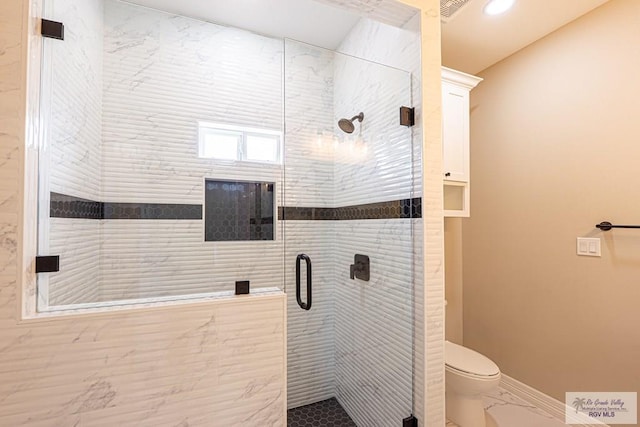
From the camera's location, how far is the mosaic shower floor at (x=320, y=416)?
5.77 feet

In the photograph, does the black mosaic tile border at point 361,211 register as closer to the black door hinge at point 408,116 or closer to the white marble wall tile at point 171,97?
the white marble wall tile at point 171,97

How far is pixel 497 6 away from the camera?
68.4 inches

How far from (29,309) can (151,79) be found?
4.71 ft

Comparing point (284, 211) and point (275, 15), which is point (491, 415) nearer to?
point (284, 211)

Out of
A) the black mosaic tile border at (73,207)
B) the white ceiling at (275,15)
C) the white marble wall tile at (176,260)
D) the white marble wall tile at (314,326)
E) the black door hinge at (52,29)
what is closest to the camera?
the black door hinge at (52,29)

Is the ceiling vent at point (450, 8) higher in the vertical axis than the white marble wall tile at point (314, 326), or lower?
higher

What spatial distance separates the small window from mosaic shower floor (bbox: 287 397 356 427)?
1.63 meters

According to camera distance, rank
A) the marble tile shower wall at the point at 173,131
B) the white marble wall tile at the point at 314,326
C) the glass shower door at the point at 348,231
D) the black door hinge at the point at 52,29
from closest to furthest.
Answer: the black door hinge at the point at 52,29, the marble tile shower wall at the point at 173,131, the glass shower door at the point at 348,231, the white marble wall tile at the point at 314,326

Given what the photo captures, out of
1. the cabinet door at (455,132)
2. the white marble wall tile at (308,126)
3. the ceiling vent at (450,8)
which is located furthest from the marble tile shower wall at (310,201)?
the cabinet door at (455,132)

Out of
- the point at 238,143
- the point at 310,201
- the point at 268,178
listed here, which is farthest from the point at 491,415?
the point at 238,143

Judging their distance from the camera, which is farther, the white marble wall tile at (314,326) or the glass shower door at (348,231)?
the white marble wall tile at (314,326)

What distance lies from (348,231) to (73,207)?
1.45 meters

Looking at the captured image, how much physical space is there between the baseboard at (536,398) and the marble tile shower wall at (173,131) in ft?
7.05

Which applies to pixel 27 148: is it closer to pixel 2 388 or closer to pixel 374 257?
pixel 2 388
